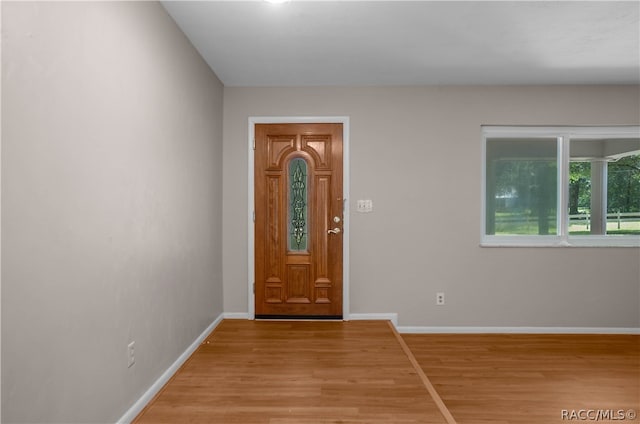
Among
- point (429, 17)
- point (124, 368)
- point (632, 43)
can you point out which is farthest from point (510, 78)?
point (124, 368)

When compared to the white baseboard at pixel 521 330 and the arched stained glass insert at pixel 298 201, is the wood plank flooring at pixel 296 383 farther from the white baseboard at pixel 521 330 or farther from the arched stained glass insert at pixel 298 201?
the arched stained glass insert at pixel 298 201

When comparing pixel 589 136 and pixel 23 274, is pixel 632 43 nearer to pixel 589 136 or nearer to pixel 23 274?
pixel 589 136

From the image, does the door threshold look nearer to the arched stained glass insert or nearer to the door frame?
the door frame

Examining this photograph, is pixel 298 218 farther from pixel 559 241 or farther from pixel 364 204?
pixel 559 241

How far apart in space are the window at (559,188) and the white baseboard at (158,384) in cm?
300

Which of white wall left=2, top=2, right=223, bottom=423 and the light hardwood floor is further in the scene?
the light hardwood floor

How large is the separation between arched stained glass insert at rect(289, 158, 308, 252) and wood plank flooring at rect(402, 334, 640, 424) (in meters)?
1.53

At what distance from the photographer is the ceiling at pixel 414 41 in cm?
238

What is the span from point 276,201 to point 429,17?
2.20 m

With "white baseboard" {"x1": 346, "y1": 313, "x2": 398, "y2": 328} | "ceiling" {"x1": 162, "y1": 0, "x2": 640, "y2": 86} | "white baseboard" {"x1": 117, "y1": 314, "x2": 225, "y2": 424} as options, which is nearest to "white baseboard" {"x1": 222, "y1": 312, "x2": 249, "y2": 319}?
"white baseboard" {"x1": 117, "y1": 314, "x2": 225, "y2": 424}

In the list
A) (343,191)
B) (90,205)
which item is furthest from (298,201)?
(90,205)

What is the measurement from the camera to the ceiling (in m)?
2.38

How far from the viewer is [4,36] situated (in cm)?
117

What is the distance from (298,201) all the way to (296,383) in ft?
6.28
